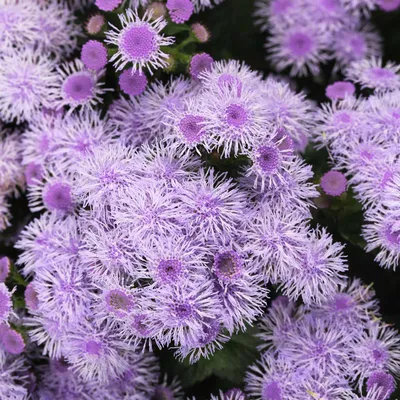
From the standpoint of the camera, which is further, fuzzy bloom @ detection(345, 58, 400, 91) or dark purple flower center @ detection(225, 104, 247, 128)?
fuzzy bloom @ detection(345, 58, 400, 91)

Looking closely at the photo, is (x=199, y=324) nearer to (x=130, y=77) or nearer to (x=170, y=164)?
(x=170, y=164)

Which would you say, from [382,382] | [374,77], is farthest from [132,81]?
[382,382]

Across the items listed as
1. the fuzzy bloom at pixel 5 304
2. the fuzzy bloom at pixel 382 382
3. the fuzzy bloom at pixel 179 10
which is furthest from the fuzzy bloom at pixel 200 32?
the fuzzy bloom at pixel 382 382

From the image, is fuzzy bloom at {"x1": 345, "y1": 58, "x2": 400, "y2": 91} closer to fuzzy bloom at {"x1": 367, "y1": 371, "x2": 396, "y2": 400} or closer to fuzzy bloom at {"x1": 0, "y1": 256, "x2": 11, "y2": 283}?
fuzzy bloom at {"x1": 367, "y1": 371, "x2": 396, "y2": 400}

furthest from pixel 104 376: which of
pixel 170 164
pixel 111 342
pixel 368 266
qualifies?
pixel 368 266

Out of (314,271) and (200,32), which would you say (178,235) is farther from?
(200,32)

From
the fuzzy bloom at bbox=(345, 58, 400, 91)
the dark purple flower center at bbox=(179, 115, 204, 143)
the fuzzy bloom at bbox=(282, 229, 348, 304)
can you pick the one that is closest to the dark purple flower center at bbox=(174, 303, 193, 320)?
the fuzzy bloom at bbox=(282, 229, 348, 304)

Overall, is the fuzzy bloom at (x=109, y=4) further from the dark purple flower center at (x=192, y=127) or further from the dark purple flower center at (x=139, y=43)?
the dark purple flower center at (x=192, y=127)
